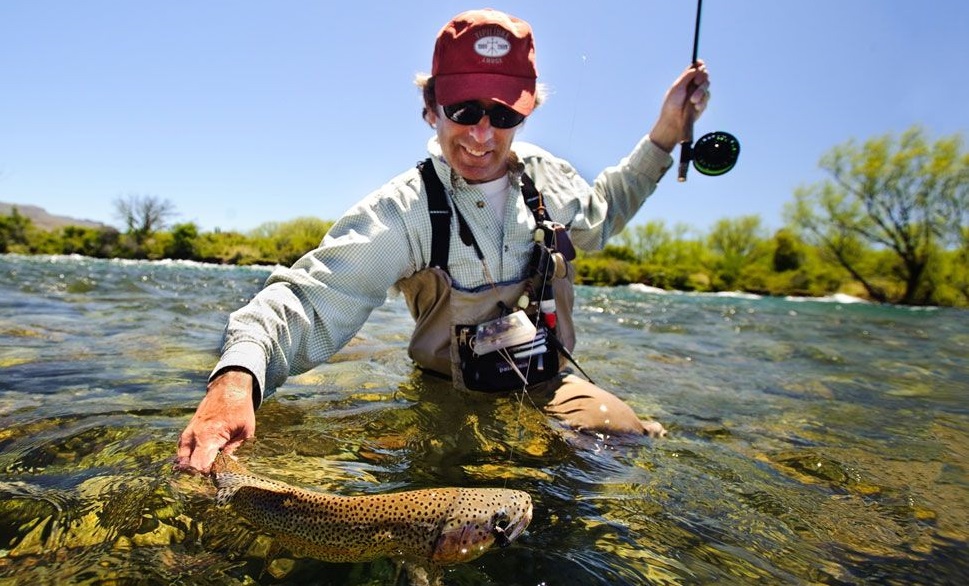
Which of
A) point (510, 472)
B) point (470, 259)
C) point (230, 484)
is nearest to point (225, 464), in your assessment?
point (230, 484)

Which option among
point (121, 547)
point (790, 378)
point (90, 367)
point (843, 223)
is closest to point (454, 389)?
point (121, 547)

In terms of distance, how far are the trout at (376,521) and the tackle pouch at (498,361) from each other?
1.38m

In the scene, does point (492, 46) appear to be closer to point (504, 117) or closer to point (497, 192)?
point (504, 117)

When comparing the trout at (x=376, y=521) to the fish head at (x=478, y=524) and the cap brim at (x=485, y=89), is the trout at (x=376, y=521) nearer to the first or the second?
the fish head at (x=478, y=524)

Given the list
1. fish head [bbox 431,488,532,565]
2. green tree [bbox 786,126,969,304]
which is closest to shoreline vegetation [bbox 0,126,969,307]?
green tree [bbox 786,126,969,304]

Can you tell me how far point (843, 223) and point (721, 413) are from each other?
4541 cm

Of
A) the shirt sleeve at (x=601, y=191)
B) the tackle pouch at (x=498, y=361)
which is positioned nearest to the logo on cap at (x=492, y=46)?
the shirt sleeve at (x=601, y=191)

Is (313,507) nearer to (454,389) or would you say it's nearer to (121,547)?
(121,547)

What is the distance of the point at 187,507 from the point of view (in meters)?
2.23

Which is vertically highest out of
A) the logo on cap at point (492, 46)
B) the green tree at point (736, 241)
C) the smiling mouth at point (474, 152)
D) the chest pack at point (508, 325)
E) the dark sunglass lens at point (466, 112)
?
the green tree at point (736, 241)

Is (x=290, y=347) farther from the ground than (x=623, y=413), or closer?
→ farther from the ground

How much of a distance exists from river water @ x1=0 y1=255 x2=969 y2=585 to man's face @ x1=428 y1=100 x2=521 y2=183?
160 centimetres

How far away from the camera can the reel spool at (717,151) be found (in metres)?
4.51

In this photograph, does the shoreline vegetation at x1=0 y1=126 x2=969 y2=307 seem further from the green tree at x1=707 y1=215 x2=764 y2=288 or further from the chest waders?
the chest waders
